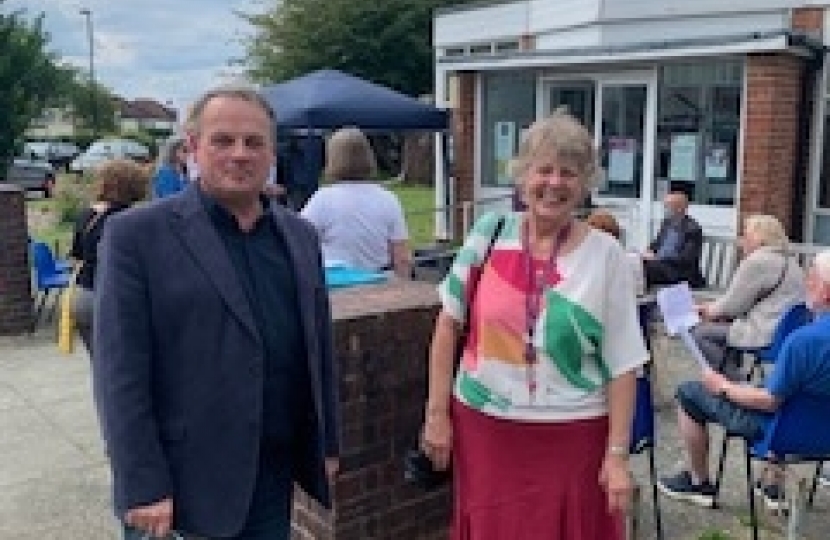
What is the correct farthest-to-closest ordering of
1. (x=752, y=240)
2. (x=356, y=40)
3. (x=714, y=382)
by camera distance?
(x=356, y=40)
(x=752, y=240)
(x=714, y=382)

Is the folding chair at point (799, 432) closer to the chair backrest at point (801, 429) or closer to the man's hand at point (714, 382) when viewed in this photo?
the chair backrest at point (801, 429)

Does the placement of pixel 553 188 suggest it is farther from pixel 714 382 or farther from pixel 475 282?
pixel 714 382

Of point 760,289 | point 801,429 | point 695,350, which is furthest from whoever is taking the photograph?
point 760,289

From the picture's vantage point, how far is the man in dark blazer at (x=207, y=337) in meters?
2.14

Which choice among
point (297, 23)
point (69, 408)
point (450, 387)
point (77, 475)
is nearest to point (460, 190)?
point (69, 408)

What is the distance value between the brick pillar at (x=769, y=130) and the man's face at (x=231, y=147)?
24.6 feet

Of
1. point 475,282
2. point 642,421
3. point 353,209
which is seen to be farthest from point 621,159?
point 475,282

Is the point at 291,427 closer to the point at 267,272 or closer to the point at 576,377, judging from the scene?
the point at 267,272

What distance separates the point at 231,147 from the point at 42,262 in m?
6.71

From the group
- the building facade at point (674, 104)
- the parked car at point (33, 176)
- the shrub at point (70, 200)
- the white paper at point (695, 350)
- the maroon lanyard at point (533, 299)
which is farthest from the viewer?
the parked car at point (33, 176)

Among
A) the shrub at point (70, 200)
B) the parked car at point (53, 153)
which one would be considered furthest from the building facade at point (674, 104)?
the parked car at point (53, 153)

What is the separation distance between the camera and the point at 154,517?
2188 millimetres

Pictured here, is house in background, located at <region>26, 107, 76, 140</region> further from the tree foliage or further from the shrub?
the shrub

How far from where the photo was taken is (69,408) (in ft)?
19.4
